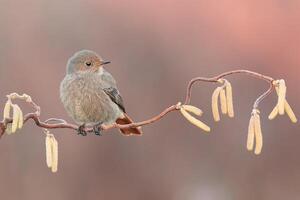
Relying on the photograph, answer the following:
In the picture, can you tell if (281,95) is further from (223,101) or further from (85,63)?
(85,63)

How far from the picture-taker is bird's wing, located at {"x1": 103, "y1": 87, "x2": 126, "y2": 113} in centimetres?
424

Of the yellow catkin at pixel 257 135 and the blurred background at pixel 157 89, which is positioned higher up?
the blurred background at pixel 157 89

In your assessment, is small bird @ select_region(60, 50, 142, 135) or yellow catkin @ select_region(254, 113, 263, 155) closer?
yellow catkin @ select_region(254, 113, 263, 155)

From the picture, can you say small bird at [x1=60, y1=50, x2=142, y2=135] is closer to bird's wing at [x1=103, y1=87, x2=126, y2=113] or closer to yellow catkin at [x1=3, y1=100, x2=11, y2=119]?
bird's wing at [x1=103, y1=87, x2=126, y2=113]

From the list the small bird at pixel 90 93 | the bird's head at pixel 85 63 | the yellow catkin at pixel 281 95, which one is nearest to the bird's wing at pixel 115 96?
the small bird at pixel 90 93

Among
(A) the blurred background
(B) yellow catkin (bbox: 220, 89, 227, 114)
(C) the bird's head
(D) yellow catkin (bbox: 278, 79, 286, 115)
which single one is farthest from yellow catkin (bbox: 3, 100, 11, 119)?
(A) the blurred background

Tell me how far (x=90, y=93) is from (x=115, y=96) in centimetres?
11

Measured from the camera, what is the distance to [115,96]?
426 cm

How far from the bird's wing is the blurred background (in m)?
5.64

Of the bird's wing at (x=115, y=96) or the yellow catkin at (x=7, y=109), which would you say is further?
the bird's wing at (x=115, y=96)

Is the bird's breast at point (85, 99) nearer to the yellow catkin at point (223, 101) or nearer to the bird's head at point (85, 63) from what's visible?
the bird's head at point (85, 63)

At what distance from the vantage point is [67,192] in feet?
35.3

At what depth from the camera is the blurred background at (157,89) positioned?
1077 centimetres

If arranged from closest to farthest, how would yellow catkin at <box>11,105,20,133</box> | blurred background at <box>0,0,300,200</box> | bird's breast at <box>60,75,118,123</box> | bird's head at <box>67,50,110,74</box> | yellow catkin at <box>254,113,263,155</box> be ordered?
yellow catkin at <box>11,105,20,133</box> < yellow catkin at <box>254,113,263,155</box> < bird's breast at <box>60,75,118,123</box> < bird's head at <box>67,50,110,74</box> < blurred background at <box>0,0,300,200</box>
